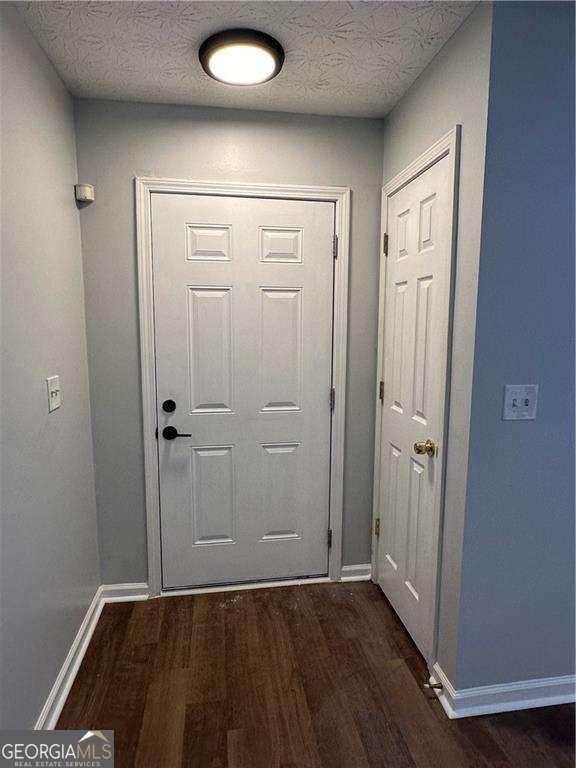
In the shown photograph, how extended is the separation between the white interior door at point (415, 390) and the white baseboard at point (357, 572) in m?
0.14

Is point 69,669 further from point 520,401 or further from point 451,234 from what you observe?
point 451,234

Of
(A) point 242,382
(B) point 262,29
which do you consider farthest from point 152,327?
(B) point 262,29

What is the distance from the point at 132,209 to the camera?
201cm

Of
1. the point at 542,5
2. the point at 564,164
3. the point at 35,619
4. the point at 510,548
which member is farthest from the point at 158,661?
the point at 542,5

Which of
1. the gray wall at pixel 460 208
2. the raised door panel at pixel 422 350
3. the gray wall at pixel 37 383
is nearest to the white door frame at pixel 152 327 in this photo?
the gray wall at pixel 37 383

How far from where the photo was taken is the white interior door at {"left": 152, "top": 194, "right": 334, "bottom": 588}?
208 centimetres

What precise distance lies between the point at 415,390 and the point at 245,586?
4.60ft

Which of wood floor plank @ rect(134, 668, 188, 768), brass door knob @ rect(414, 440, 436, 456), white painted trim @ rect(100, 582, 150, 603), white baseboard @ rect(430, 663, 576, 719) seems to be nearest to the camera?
wood floor plank @ rect(134, 668, 188, 768)

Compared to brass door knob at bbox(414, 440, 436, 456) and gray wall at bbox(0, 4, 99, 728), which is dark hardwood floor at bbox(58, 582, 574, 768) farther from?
brass door knob at bbox(414, 440, 436, 456)

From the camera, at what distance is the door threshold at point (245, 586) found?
2275 mm

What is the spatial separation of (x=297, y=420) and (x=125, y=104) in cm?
169

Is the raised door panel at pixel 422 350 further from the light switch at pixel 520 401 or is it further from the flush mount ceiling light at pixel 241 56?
the flush mount ceiling light at pixel 241 56

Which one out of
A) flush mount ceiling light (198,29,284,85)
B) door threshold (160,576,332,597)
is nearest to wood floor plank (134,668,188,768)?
door threshold (160,576,332,597)

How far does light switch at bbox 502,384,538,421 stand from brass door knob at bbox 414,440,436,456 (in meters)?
0.31
